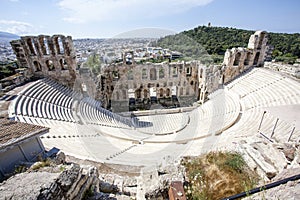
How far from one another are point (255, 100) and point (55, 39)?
1859 centimetres

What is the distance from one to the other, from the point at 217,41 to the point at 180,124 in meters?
47.5

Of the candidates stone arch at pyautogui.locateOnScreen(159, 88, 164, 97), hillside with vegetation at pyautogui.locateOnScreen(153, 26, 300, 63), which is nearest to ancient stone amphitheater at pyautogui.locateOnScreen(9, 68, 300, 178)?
stone arch at pyautogui.locateOnScreen(159, 88, 164, 97)

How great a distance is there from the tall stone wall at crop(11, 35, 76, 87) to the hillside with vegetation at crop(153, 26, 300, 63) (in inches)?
1434

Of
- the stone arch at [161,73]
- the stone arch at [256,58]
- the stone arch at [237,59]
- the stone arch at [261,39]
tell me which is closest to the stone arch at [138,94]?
the stone arch at [161,73]

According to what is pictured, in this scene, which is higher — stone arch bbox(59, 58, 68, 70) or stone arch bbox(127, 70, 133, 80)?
stone arch bbox(59, 58, 68, 70)

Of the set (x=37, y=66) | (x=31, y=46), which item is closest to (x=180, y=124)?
(x=37, y=66)

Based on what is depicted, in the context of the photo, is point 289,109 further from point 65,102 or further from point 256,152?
point 65,102

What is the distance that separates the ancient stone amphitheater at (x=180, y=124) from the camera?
266 inches

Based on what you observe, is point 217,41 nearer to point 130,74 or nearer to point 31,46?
point 130,74

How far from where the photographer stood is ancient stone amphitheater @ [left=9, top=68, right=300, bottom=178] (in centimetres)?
676

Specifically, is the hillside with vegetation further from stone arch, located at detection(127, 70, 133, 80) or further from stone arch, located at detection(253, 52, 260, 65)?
stone arch, located at detection(127, 70, 133, 80)

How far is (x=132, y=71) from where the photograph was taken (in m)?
19.7

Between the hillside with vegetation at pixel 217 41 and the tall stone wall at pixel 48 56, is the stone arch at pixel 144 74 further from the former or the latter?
the hillside with vegetation at pixel 217 41

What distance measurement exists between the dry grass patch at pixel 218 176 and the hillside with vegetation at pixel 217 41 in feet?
133
